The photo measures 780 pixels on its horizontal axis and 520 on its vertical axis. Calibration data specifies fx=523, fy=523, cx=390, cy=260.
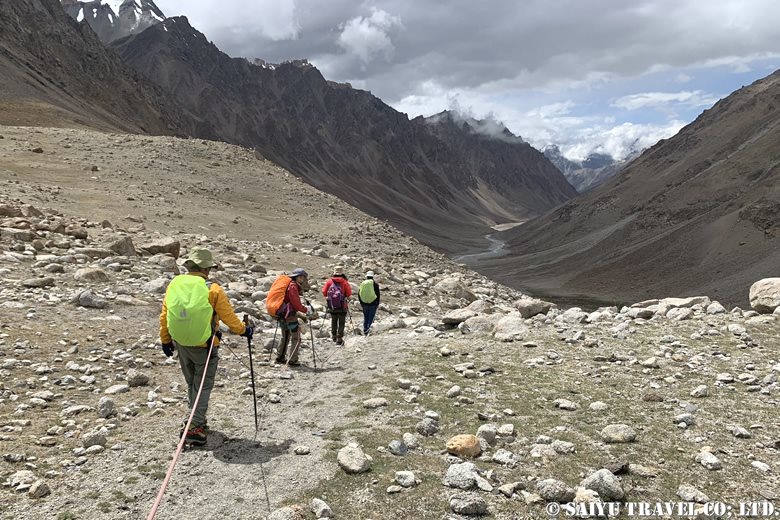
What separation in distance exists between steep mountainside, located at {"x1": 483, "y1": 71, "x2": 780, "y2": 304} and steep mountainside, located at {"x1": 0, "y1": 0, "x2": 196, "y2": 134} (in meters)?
73.4

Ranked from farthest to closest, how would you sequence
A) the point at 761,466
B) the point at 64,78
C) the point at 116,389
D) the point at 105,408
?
the point at 64,78, the point at 116,389, the point at 105,408, the point at 761,466

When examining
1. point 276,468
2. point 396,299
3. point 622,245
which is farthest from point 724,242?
point 276,468

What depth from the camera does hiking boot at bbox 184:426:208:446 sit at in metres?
7.50

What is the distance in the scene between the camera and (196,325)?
24.6 ft

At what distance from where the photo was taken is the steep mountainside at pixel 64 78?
63.6m

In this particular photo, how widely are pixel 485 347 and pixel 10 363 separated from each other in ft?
32.0

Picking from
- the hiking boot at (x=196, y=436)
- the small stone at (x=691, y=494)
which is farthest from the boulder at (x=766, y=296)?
the hiking boot at (x=196, y=436)

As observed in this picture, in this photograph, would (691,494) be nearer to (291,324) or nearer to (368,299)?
(291,324)

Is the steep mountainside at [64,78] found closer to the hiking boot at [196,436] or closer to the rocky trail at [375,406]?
the rocky trail at [375,406]

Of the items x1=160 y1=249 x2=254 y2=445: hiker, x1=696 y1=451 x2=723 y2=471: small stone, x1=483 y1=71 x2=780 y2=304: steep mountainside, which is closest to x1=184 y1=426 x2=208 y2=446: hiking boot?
x1=160 y1=249 x2=254 y2=445: hiker

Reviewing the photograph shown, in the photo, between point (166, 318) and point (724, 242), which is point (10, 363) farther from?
point (724, 242)

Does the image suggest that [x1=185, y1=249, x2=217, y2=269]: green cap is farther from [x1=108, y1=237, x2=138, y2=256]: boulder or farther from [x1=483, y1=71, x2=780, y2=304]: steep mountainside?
[x1=483, y1=71, x2=780, y2=304]: steep mountainside

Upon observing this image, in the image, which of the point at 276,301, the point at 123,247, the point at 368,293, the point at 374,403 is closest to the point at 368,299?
the point at 368,293

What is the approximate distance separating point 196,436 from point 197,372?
0.92m
